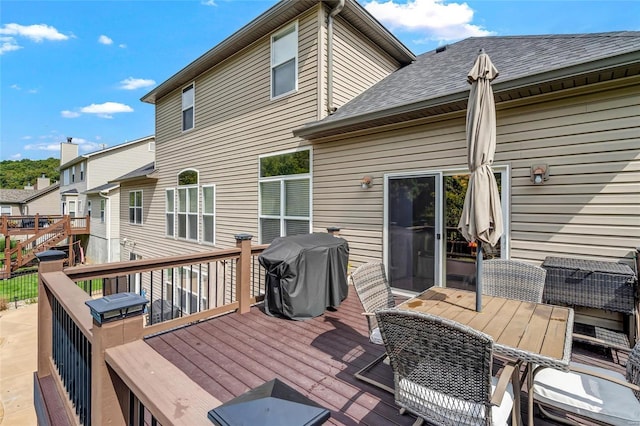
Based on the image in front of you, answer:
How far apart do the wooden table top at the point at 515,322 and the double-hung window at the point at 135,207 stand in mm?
13320

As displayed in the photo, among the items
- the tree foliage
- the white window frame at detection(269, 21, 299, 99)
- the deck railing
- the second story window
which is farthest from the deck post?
the tree foliage

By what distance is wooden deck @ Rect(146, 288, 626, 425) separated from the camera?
7.76ft

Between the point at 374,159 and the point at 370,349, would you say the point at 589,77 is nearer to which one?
the point at 374,159

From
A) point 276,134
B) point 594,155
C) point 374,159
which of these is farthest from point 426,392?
point 276,134

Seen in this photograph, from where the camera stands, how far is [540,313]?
8.18ft

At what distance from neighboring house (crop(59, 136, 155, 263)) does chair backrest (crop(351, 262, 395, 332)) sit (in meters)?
18.3

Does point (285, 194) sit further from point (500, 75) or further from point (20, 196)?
point (20, 196)

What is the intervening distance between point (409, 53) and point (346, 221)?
521 centimetres

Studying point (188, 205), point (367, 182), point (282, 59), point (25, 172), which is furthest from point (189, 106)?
point (25, 172)

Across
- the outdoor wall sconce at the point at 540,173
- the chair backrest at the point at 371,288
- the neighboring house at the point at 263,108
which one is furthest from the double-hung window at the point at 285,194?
the outdoor wall sconce at the point at 540,173

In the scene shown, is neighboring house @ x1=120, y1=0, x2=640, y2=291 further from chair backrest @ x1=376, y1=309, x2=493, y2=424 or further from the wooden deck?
chair backrest @ x1=376, y1=309, x2=493, y2=424

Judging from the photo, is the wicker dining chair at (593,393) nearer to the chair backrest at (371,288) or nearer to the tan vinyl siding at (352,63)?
the chair backrest at (371,288)

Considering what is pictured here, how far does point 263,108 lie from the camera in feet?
23.9

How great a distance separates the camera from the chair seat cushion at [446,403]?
1.61 meters
